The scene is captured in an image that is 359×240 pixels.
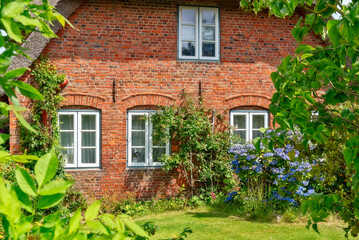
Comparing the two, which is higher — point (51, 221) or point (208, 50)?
point (208, 50)

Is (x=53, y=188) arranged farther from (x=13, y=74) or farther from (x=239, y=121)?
(x=239, y=121)

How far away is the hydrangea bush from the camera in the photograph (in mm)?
8500

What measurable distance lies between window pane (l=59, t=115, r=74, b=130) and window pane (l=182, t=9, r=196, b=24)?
3.55 metres

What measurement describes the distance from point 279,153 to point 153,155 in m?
3.01

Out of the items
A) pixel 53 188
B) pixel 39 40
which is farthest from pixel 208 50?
pixel 53 188

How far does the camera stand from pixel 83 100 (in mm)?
9625

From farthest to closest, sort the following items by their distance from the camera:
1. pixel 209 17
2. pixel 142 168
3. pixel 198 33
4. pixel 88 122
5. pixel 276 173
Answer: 1. pixel 209 17
2. pixel 198 33
3. pixel 142 168
4. pixel 88 122
5. pixel 276 173

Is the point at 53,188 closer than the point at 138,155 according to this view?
Yes

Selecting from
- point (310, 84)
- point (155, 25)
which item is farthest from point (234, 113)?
point (310, 84)

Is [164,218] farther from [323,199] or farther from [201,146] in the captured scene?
[323,199]

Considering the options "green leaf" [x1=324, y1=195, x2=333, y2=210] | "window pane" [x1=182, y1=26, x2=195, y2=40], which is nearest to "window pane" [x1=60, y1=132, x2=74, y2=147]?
"window pane" [x1=182, y1=26, x2=195, y2=40]

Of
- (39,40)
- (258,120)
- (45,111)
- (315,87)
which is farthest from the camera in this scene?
(258,120)

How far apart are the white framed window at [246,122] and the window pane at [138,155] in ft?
7.55

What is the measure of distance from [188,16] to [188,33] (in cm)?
41
